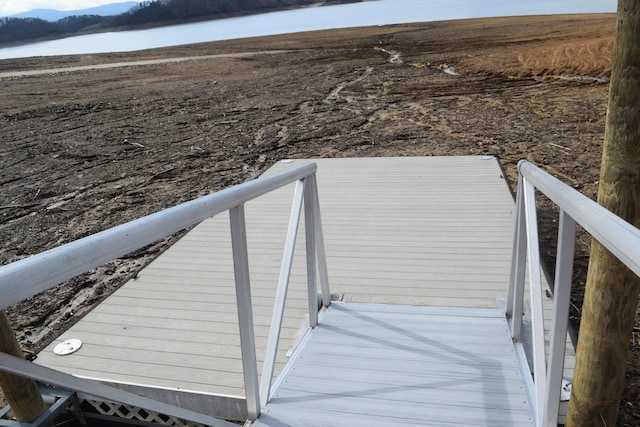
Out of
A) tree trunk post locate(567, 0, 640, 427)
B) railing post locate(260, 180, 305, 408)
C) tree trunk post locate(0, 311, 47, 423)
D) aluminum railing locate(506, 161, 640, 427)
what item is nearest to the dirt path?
tree trunk post locate(567, 0, 640, 427)

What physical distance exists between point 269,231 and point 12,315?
2200 millimetres

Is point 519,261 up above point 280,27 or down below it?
below

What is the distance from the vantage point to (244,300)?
174 cm

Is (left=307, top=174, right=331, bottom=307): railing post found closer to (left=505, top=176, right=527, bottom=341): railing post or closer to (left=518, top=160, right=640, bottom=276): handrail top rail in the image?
(left=505, top=176, right=527, bottom=341): railing post

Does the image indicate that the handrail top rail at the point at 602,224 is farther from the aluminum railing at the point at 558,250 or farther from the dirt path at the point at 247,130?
the dirt path at the point at 247,130

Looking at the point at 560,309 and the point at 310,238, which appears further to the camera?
the point at 310,238

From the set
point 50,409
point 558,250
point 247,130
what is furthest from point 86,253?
point 247,130

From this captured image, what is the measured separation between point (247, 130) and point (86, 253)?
375 inches

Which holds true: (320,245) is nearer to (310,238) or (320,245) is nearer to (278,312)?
(310,238)

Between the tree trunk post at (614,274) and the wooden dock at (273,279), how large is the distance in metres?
0.74

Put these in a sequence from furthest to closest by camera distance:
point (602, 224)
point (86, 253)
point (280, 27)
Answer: point (280, 27), point (602, 224), point (86, 253)

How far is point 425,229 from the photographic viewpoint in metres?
4.17

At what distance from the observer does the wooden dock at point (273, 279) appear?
2621 mm

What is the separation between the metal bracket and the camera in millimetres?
2127
